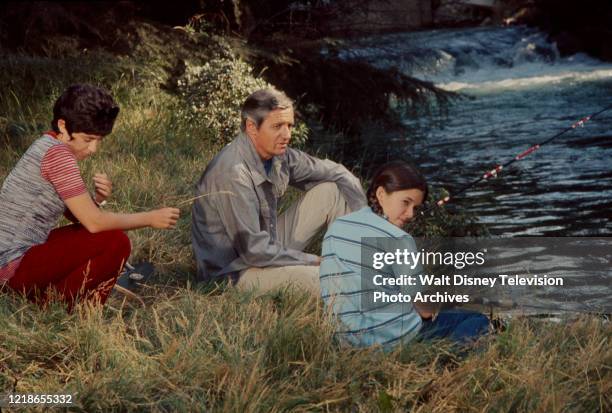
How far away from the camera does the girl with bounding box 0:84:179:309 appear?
424cm

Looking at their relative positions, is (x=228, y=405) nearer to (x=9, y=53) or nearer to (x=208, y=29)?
(x=9, y=53)

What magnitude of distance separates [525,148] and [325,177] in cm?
700

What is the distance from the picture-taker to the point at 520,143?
12586mm

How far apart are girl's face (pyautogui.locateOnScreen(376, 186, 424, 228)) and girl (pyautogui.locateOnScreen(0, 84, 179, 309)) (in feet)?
2.89

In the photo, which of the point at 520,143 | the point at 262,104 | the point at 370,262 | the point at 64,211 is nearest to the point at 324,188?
the point at 262,104

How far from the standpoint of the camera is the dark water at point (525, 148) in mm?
8328

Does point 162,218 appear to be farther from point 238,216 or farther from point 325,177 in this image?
point 325,177

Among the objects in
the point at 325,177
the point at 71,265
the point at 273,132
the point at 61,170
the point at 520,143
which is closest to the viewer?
the point at 61,170

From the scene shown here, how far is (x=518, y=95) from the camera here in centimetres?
1870

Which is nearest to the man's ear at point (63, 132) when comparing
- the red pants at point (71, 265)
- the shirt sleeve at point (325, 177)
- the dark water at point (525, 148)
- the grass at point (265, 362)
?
the red pants at point (71, 265)

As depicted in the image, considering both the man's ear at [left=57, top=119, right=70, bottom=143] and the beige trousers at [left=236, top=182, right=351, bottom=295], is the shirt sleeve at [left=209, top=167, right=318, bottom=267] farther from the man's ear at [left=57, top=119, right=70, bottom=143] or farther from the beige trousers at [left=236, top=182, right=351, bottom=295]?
the man's ear at [left=57, top=119, right=70, bottom=143]

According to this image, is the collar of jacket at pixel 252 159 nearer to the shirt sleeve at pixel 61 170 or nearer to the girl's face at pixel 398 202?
the shirt sleeve at pixel 61 170

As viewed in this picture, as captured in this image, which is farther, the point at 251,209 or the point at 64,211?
the point at 251,209

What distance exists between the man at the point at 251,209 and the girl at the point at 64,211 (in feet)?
2.33
